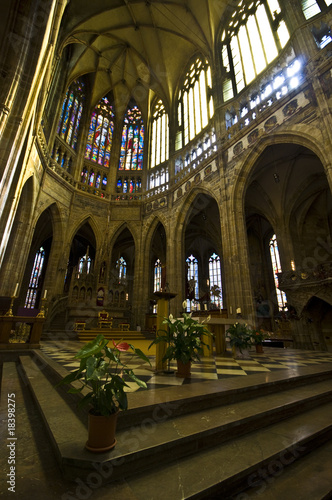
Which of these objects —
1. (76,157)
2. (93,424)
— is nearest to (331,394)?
(93,424)

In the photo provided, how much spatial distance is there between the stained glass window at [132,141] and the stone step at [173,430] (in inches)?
837

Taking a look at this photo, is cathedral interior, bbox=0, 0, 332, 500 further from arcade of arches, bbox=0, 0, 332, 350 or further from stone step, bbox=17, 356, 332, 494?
stone step, bbox=17, 356, 332, 494

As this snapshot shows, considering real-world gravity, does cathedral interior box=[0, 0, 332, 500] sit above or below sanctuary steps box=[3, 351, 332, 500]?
above

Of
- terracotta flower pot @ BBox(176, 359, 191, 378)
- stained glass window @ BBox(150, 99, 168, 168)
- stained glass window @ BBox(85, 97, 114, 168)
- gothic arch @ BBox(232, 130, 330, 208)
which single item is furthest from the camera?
stained glass window @ BBox(85, 97, 114, 168)

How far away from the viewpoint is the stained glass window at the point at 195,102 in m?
15.8

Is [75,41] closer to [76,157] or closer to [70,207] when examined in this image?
[76,157]

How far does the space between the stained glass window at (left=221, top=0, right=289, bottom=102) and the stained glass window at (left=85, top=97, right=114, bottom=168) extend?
38.3 ft

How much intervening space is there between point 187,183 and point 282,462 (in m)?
15.0

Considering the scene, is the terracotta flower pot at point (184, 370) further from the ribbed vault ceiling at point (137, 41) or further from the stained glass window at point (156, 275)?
the stained glass window at point (156, 275)

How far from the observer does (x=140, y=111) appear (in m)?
22.7

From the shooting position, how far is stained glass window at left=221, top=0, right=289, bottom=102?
11.3m

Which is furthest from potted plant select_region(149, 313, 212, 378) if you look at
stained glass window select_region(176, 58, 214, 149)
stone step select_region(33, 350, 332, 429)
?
stained glass window select_region(176, 58, 214, 149)

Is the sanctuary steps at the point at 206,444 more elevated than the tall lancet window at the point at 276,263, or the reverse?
the tall lancet window at the point at 276,263

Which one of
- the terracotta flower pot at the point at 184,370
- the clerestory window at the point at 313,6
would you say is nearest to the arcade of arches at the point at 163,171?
the clerestory window at the point at 313,6
